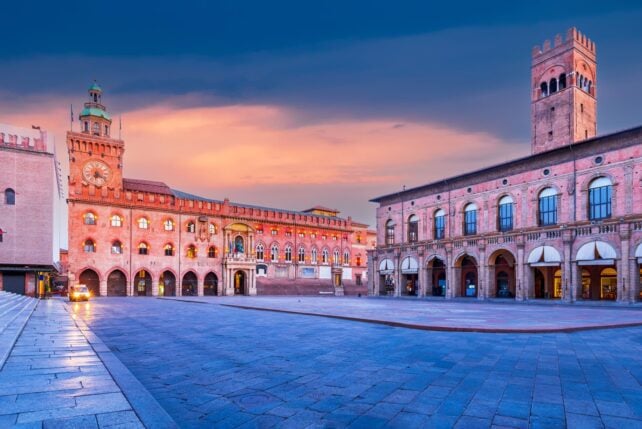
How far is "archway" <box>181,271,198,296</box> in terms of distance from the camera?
178ft

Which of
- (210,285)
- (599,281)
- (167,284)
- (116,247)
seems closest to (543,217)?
(599,281)

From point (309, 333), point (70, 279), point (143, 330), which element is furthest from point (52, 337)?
point (70, 279)

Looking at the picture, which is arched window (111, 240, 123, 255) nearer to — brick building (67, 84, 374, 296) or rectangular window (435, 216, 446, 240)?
brick building (67, 84, 374, 296)

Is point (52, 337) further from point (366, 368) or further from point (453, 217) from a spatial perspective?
point (453, 217)

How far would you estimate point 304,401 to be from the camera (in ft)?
17.7

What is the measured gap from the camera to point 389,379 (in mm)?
6535

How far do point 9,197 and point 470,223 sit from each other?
144 feet

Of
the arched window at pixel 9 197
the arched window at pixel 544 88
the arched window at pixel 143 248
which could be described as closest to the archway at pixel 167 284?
the arched window at pixel 143 248

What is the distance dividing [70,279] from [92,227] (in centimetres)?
622

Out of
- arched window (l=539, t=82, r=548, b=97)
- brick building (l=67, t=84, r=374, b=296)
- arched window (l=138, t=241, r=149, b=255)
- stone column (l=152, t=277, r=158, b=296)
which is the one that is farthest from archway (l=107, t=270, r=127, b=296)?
arched window (l=539, t=82, r=548, b=97)

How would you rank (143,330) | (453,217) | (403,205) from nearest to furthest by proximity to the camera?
(143,330), (453,217), (403,205)

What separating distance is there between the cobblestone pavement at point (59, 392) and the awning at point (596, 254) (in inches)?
1305

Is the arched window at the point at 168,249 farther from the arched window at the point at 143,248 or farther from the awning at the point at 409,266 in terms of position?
the awning at the point at 409,266

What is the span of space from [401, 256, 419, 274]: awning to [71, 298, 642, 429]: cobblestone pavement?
3611cm
